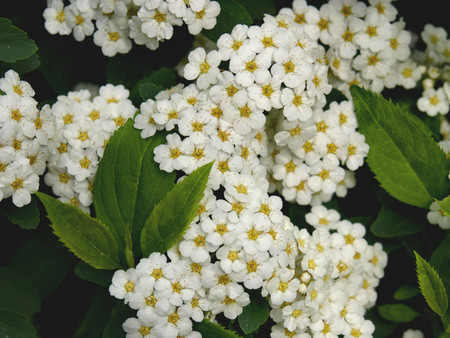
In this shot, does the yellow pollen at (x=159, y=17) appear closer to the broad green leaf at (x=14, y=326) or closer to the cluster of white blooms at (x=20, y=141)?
the cluster of white blooms at (x=20, y=141)

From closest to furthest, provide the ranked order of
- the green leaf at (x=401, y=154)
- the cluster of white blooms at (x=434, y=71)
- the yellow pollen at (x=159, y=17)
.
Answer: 1. the yellow pollen at (x=159, y=17)
2. the green leaf at (x=401, y=154)
3. the cluster of white blooms at (x=434, y=71)

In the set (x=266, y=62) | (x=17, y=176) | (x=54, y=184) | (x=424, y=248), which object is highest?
(x=266, y=62)

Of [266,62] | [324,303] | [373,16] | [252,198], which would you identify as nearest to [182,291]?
[252,198]

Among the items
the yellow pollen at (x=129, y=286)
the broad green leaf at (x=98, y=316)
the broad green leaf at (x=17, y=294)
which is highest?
the yellow pollen at (x=129, y=286)

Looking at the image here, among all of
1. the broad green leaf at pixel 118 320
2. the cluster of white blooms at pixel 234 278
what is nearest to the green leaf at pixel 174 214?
the cluster of white blooms at pixel 234 278

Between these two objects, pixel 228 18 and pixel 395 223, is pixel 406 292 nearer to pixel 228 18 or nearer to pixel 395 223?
→ pixel 395 223

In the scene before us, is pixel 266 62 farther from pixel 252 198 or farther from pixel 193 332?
pixel 193 332
